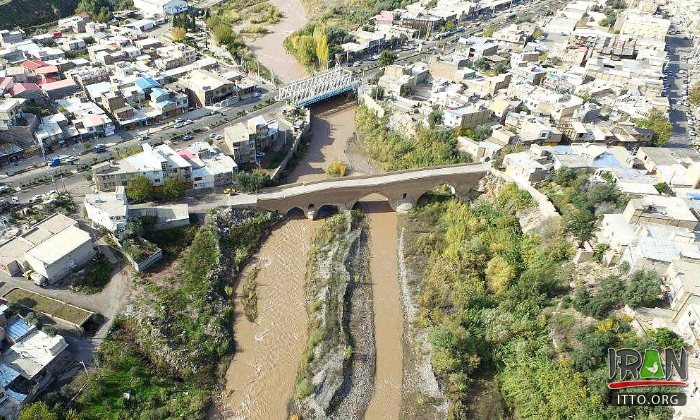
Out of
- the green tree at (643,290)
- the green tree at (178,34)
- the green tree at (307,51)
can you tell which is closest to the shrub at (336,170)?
the green tree at (643,290)

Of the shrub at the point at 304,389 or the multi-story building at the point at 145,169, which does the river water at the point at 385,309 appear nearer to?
the shrub at the point at 304,389

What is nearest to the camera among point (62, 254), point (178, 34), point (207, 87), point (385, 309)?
point (62, 254)

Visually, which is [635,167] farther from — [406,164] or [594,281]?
[406,164]

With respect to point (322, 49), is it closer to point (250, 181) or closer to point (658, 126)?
point (250, 181)

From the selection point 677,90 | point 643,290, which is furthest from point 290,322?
point 677,90

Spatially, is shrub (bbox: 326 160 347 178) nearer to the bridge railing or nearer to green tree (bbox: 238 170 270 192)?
green tree (bbox: 238 170 270 192)

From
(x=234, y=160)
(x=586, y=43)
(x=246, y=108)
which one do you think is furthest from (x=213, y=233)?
(x=586, y=43)
